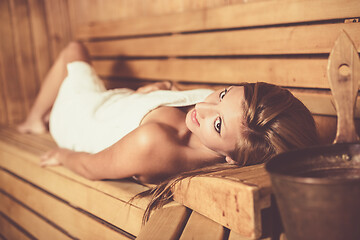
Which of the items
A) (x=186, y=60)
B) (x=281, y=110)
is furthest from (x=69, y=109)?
(x=281, y=110)

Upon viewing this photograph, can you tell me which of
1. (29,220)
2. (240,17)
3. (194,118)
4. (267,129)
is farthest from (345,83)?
(29,220)

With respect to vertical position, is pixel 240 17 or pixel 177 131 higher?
→ pixel 240 17

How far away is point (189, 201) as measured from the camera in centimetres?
143

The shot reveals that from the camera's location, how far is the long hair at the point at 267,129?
1.43 meters

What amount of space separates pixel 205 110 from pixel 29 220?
1.44m

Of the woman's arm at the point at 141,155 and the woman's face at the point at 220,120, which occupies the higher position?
the woman's face at the point at 220,120

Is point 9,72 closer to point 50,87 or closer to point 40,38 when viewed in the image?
point 40,38

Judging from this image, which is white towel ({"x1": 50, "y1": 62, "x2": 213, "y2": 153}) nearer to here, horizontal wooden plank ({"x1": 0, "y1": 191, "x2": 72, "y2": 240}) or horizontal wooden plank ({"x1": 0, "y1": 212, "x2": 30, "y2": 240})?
horizontal wooden plank ({"x1": 0, "y1": 191, "x2": 72, "y2": 240})

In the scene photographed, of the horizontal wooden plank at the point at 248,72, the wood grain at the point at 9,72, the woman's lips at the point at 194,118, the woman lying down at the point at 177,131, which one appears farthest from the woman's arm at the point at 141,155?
the wood grain at the point at 9,72

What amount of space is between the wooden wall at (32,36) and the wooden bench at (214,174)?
1.70ft

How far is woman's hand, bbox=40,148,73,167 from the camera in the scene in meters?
2.09

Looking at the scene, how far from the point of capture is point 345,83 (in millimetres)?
1155

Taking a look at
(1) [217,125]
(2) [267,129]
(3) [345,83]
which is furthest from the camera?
(1) [217,125]

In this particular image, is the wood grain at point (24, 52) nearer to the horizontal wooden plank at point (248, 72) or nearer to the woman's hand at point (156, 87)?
the horizontal wooden plank at point (248, 72)
